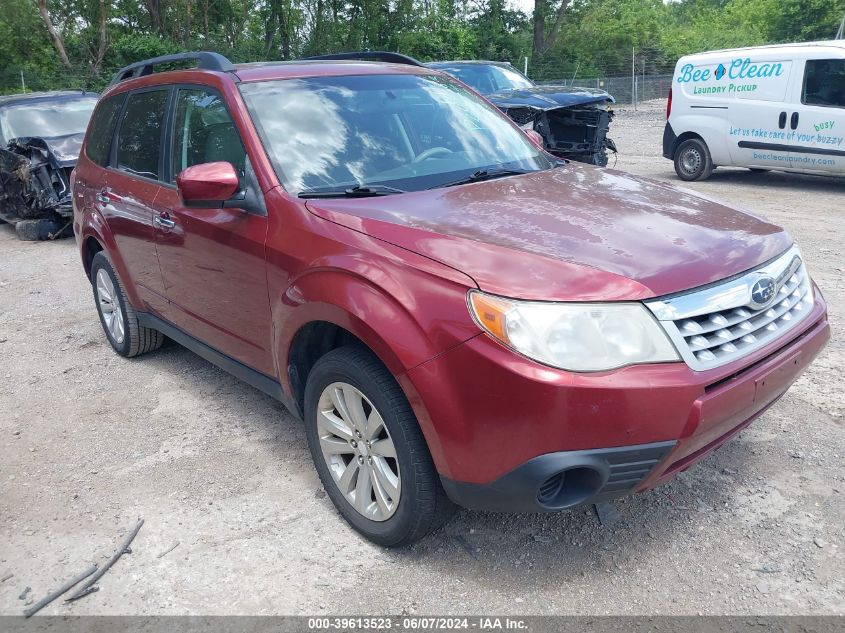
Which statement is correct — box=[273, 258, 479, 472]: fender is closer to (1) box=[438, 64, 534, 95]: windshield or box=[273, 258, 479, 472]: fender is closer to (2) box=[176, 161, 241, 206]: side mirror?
(2) box=[176, 161, 241, 206]: side mirror

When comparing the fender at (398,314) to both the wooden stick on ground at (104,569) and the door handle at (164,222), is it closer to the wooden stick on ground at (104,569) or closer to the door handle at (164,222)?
the wooden stick on ground at (104,569)

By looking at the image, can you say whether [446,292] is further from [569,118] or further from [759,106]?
[759,106]

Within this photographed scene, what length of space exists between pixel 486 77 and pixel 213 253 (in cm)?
952

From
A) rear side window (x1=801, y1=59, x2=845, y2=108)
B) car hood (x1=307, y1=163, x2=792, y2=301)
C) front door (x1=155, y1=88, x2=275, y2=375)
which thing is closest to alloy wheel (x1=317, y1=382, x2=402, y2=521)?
front door (x1=155, y1=88, x2=275, y2=375)

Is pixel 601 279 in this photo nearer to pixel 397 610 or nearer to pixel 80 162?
pixel 397 610

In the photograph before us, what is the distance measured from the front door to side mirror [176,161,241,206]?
162mm

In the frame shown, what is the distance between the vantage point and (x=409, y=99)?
3.81m

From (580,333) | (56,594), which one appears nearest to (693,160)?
(580,333)

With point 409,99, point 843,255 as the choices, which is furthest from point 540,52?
point 409,99

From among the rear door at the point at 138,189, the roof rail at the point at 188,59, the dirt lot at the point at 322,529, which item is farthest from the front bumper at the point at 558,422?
the rear door at the point at 138,189

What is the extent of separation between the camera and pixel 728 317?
8.28 ft

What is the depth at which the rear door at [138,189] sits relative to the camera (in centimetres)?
418

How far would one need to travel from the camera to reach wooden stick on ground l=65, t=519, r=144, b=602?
9.15 ft

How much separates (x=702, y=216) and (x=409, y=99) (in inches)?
62.2
